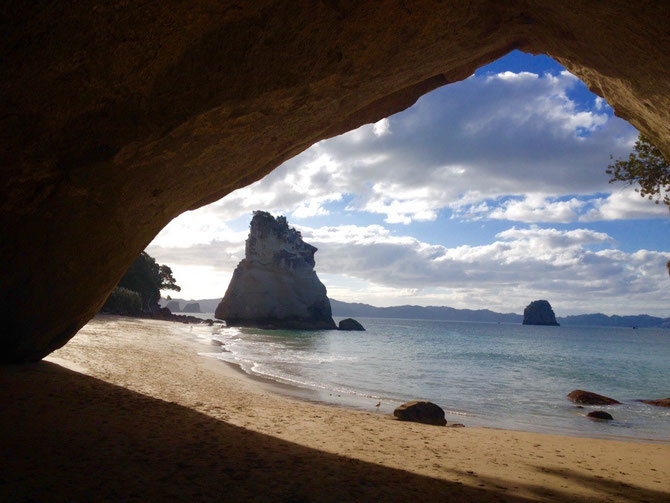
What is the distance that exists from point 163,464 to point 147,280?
5812 centimetres

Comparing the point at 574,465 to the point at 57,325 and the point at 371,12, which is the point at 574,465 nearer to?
the point at 371,12

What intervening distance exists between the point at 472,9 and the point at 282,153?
427 cm

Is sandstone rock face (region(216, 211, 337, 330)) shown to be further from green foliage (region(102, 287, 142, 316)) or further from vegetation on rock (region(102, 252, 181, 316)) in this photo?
green foliage (region(102, 287, 142, 316))

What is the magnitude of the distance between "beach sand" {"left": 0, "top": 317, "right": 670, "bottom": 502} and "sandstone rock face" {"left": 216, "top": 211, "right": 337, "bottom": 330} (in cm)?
6244

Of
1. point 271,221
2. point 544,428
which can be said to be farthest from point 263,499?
point 271,221

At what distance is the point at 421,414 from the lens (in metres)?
10.0

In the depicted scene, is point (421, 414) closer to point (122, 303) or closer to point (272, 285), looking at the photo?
point (122, 303)

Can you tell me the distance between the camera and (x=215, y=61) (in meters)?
5.16

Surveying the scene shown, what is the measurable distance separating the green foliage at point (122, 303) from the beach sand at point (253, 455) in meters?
40.7

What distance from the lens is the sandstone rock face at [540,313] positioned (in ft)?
573

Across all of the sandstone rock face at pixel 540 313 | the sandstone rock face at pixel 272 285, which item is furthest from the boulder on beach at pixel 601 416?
the sandstone rock face at pixel 540 313

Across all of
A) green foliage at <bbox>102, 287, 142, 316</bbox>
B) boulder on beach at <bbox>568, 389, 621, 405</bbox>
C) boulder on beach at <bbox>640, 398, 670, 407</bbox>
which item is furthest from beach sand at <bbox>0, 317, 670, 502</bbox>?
green foliage at <bbox>102, 287, 142, 316</bbox>

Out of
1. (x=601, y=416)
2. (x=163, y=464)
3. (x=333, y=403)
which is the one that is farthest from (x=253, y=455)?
(x=601, y=416)

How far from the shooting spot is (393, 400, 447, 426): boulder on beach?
994 centimetres
